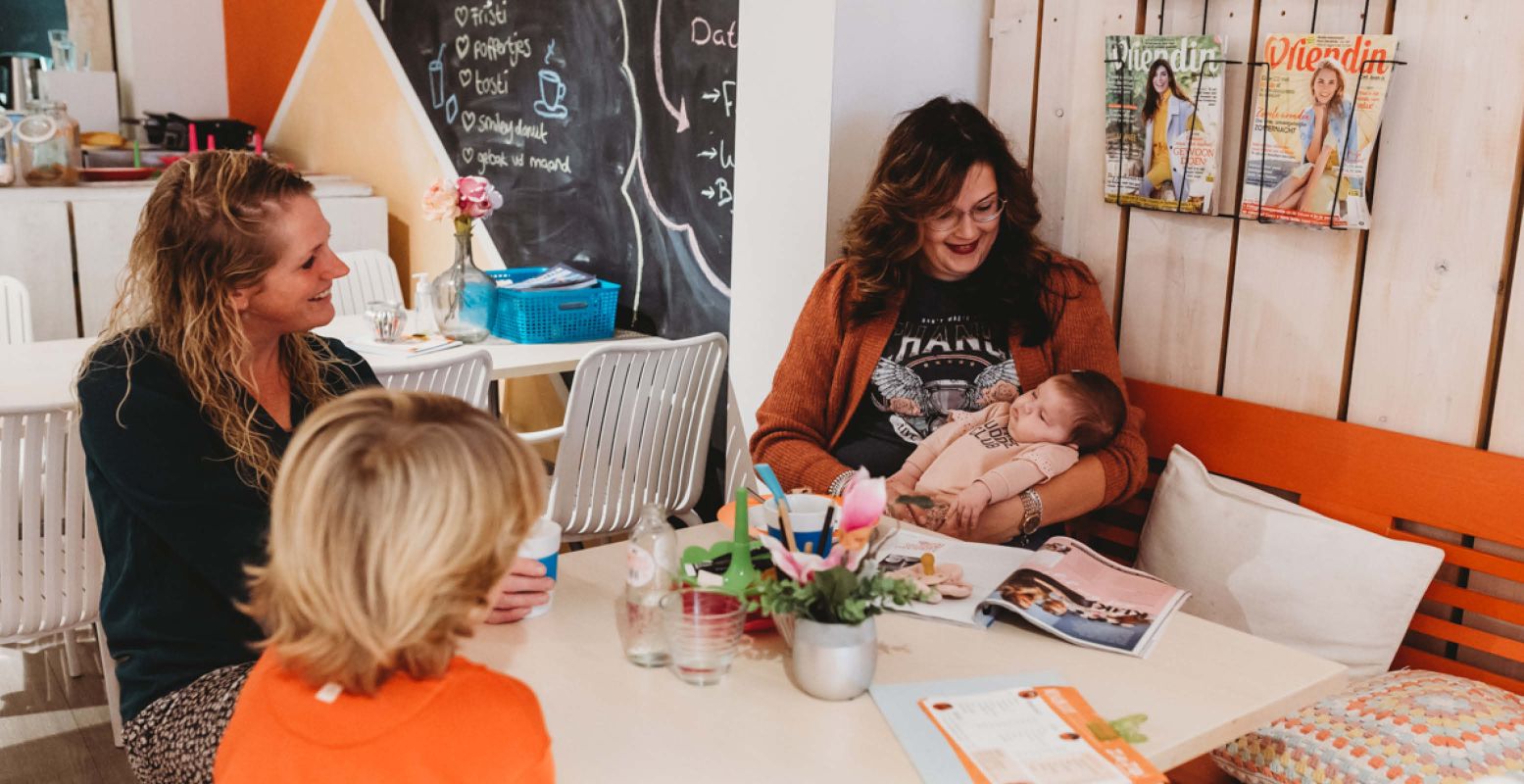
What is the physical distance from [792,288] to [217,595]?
1597 mm

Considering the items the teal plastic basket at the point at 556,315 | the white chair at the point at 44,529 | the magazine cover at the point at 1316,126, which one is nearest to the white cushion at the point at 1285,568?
the magazine cover at the point at 1316,126

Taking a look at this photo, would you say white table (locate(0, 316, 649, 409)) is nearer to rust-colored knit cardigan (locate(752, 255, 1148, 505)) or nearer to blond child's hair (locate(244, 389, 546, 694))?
rust-colored knit cardigan (locate(752, 255, 1148, 505))

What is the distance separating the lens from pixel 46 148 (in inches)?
182

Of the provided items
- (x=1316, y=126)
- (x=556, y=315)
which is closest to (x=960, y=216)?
(x=1316, y=126)

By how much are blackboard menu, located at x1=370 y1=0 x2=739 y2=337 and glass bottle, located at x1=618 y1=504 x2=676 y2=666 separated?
1.77m

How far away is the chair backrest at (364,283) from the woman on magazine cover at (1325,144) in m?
2.86

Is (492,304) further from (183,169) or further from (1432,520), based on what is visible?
(1432,520)

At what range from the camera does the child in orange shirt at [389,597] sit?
109 cm

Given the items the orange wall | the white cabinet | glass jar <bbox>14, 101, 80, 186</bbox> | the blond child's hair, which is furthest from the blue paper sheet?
the orange wall

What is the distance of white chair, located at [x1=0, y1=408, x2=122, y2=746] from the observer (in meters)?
2.36

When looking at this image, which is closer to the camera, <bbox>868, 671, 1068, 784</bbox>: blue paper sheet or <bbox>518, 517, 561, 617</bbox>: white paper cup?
<bbox>868, 671, 1068, 784</bbox>: blue paper sheet

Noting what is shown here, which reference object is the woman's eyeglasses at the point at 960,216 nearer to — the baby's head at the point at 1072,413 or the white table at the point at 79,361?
the baby's head at the point at 1072,413

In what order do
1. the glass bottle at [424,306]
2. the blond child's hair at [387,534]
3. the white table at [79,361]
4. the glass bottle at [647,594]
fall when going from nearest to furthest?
the blond child's hair at [387,534] → the glass bottle at [647,594] → the white table at [79,361] → the glass bottle at [424,306]

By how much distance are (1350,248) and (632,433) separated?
64.0 inches
